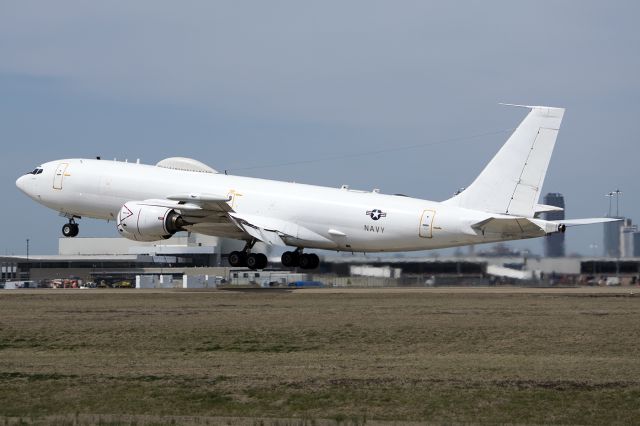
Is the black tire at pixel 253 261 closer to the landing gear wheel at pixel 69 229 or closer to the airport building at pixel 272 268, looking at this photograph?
the airport building at pixel 272 268

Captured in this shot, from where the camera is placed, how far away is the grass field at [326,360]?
2347cm

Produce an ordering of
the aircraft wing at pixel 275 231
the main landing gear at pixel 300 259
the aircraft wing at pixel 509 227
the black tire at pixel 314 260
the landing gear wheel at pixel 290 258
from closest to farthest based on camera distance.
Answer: the aircraft wing at pixel 509 227 < the aircraft wing at pixel 275 231 < the black tire at pixel 314 260 < the main landing gear at pixel 300 259 < the landing gear wheel at pixel 290 258

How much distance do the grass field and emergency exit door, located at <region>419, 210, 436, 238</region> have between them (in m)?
5.55

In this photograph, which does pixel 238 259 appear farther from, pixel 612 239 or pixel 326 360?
pixel 326 360

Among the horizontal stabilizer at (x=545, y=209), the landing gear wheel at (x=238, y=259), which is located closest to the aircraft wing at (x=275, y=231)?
the landing gear wheel at (x=238, y=259)

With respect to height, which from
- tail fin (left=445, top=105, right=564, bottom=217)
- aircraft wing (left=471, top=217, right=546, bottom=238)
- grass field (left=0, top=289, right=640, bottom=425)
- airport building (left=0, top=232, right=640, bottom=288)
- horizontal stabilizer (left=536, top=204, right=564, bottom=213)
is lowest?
grass field (left=0, top=289, right=640, bottom=425)

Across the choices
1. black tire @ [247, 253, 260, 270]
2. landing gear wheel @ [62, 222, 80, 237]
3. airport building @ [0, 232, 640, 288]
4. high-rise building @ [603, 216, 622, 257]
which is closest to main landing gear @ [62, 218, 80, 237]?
landing gear wheel @ [62, 222, 80, 237]

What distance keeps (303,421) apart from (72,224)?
4261cm

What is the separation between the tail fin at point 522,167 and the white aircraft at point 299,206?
1.8 inches

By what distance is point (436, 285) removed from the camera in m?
53.2

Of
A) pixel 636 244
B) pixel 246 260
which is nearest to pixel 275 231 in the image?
pixel 246 260

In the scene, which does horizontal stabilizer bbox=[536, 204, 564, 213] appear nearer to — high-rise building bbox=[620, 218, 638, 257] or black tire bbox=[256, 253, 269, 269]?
high-rise building bbox=[620, 218, 638, 257]

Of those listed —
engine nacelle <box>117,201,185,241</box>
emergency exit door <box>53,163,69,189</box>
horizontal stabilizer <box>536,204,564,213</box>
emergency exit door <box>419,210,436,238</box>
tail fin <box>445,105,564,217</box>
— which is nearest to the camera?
tail fin <box>445,105,564,217</box>

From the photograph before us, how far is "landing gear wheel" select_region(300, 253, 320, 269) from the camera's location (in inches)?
2215
